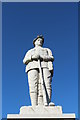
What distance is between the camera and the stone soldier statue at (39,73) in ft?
36.5

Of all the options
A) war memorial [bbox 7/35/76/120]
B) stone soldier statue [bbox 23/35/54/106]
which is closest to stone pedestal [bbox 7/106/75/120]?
war memorial [bbox 7/35/76/120]

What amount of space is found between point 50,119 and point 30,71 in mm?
2115

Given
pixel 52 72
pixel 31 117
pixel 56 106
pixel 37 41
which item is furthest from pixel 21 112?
pixel 37 41

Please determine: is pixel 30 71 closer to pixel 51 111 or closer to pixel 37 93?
pixel 37 93

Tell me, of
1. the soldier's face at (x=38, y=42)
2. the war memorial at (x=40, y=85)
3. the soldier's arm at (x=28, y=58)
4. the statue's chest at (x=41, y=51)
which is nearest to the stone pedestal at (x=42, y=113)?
the war memorial at (x=40, y=85)

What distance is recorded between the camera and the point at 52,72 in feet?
38.1

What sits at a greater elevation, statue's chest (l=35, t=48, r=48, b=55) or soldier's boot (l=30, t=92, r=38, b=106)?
statue's chest (l=35, t=48, r=48, b=55)

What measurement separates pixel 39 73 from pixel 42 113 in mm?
1629

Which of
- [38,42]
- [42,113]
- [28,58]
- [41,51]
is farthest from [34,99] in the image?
[38,42]

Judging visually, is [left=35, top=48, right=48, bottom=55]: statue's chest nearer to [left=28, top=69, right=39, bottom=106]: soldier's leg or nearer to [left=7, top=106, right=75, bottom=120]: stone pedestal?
[left=28, top=69, right=39, bottom=106]: soldier's leg

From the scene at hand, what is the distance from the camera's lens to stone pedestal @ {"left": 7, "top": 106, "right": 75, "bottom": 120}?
10.2m

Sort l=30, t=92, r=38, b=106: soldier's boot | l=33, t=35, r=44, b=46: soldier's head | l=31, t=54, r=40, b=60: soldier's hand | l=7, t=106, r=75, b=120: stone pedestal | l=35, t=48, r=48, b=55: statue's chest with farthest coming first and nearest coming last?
l=33, t=35, r=44, b=46: soldier's head, l=35, t=48, r=48, b=55: statue's chest, l=31, t=54, r=40, b=60: soldier's hand, l=30, t=92, r=38, b=106: soldier's boot, l=7, t=106, r=75, b=120: stone pedestal

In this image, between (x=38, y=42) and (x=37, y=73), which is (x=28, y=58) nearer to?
(x=37, y=73)

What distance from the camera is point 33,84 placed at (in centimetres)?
1127
